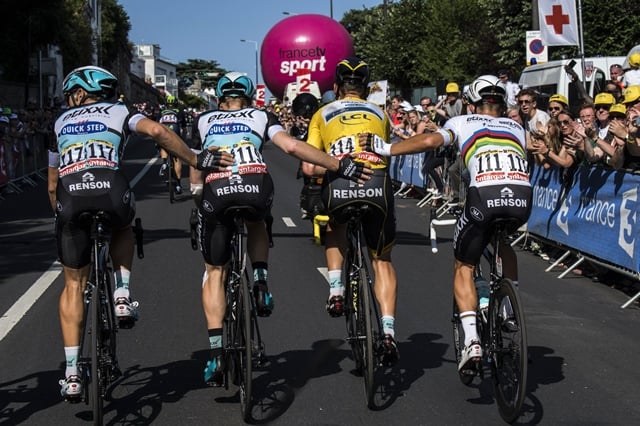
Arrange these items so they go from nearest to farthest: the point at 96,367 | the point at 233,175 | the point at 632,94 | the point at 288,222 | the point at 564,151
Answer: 1. the point at 96,367
2. the point at 233,175
3. the point at 632,94
4. the point at 564,151
5. the point at 288,222

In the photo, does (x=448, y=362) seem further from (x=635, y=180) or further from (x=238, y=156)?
(x=635, y=180)

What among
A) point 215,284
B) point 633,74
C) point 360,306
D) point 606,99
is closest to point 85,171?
point 215,284

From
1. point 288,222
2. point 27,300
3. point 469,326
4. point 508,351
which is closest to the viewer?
point 508,351

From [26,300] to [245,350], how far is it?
4.52 m

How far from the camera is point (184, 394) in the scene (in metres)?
6.33

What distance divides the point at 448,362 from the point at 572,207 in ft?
16.0

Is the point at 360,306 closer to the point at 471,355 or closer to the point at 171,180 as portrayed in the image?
the point at 471,355

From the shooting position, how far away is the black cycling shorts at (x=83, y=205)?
5.66 meters

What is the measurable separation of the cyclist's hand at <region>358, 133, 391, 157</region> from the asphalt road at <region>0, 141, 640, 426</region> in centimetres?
149

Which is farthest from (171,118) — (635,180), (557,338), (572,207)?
(557,338)

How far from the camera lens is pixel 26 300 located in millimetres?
9555

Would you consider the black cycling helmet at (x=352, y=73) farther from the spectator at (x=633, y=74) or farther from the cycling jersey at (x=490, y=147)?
the spectator at (x=633, y=74)

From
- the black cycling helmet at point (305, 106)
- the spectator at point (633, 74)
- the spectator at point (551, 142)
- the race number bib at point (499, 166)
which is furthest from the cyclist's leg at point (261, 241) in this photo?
the spectator at point (633, 74)

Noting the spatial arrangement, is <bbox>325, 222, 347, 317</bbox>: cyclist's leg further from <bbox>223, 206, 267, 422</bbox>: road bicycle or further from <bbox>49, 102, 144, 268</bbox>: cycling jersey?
<bbox>49, 102, 144, 268</bbox>: cycling jersey
